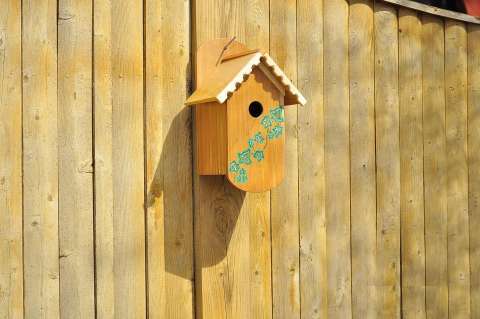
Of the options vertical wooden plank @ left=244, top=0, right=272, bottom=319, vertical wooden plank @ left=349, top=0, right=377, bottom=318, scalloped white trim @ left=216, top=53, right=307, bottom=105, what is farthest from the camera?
vertical wooden plank @ left=349, top=0, right=377, bottom=318

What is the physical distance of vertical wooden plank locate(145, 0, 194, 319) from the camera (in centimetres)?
237

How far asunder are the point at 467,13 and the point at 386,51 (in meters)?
0.68

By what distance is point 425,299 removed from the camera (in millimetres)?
3189

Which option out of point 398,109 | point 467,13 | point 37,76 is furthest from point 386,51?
point 37,76

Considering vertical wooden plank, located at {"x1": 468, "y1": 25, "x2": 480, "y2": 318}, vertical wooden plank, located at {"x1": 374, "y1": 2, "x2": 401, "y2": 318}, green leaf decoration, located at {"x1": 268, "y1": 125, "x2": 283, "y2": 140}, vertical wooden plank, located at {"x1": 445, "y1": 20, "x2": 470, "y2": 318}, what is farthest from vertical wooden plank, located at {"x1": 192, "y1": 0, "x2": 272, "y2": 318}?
vertical wooden plank, located at {"x1": 468, "y1": 25, "x2": 480, "y2": 318}

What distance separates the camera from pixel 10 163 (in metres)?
2.09

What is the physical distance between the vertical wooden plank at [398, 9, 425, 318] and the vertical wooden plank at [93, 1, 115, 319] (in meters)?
1.51

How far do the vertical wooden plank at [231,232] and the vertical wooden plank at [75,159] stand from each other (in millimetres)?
442

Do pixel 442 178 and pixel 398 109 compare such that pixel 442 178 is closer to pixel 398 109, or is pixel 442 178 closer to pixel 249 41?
pixel 398 109

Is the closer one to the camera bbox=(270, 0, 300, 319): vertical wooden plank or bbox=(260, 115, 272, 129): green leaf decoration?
bbox=(260, 115, 272, 129): green leaf decoration

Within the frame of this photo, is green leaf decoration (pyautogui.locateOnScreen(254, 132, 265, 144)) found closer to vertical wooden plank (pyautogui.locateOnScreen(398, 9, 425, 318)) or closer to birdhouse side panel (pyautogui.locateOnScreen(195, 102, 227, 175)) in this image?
birdhouse side panel (pyautogui.locateOnScreen(195, 102, 227, 175))

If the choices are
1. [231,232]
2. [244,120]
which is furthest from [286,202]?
[244,120]

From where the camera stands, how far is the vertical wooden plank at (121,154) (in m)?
2.27

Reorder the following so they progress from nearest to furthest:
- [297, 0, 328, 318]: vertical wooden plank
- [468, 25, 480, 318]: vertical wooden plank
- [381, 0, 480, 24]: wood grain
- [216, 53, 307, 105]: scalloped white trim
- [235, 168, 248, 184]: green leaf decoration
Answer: [216, 53, 307, 105]: scalloped white trim → [235, 168, 248, 184]: green leaf decoration → [297, 0, 328, 318]: vertical wooden plank → [381, 0, 480, 24]: wood grain → [468, 25, 480, 318]: vertical wooden plank
